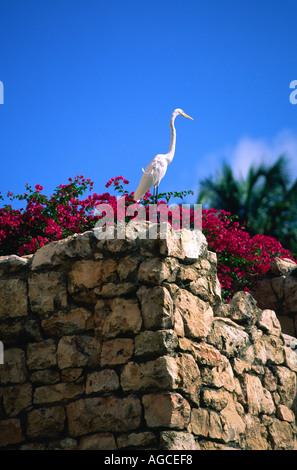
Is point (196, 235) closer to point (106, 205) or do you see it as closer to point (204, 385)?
point (204, 385)

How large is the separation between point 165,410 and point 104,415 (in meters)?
0.42

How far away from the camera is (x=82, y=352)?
4.23 metres

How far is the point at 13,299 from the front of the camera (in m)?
4.46

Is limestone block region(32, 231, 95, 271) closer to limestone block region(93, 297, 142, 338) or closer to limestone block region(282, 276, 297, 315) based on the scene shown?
limestone block region(93, 297, 142, 338)

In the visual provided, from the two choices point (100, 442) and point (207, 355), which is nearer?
point (100, 442)

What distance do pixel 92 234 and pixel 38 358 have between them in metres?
0.92

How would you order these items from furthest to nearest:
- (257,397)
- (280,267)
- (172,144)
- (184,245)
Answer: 1. (280,267)
2. (172,144)
3. (257,397)
4. (184,245)

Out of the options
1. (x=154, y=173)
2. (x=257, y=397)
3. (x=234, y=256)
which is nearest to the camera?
(x=257, y=397)

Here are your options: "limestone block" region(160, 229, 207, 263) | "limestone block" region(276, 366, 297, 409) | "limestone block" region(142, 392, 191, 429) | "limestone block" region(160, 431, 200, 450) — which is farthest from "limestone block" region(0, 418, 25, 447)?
"limestone block" region(276, 366, 297, 409)

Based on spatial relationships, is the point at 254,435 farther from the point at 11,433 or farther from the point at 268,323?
the point at 11,433

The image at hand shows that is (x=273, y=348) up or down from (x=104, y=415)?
up

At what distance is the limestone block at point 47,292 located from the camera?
14.4 ft

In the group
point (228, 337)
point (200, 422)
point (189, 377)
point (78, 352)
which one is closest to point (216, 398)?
point (200, 422)

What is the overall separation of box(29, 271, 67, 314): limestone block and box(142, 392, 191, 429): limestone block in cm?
92
